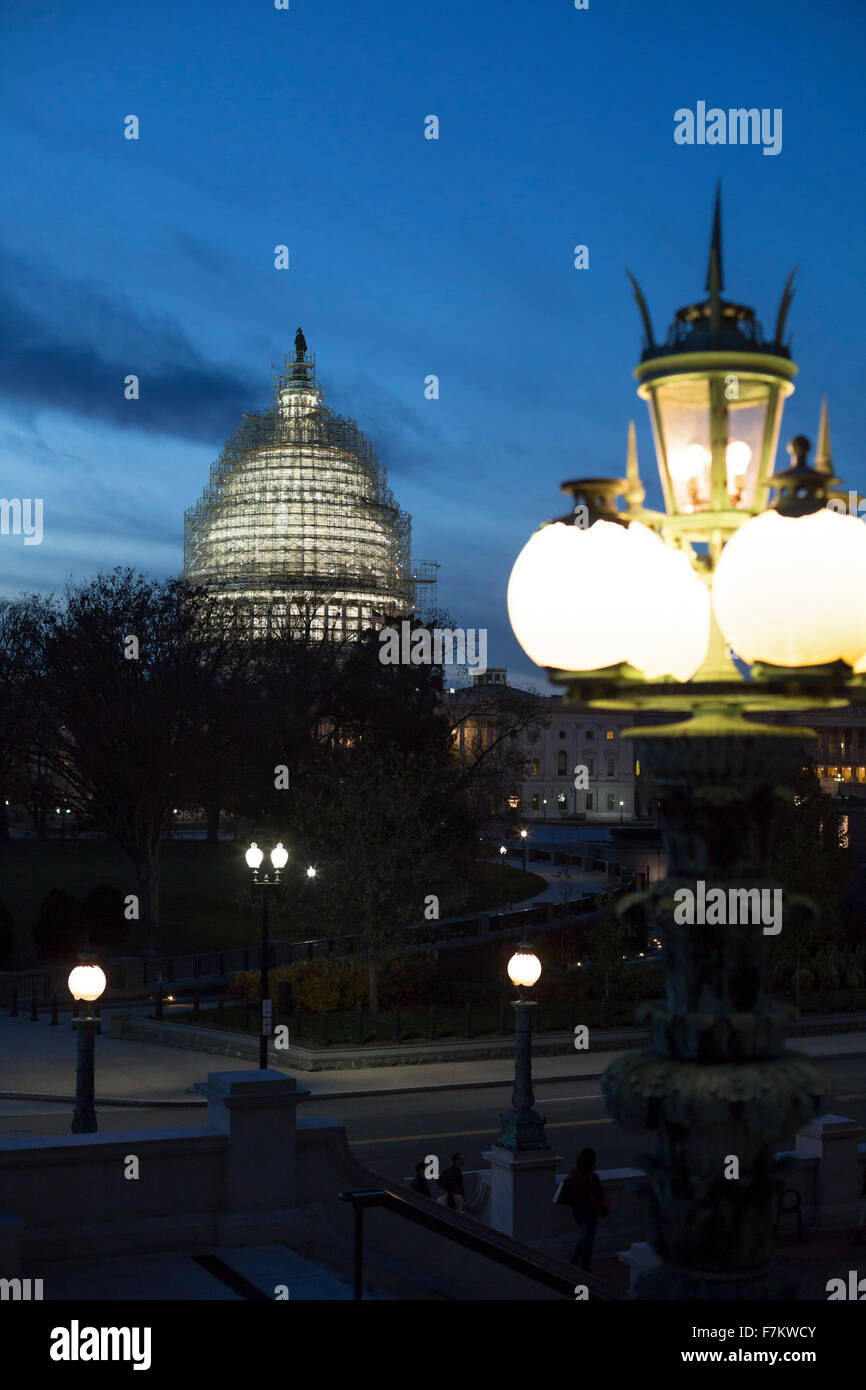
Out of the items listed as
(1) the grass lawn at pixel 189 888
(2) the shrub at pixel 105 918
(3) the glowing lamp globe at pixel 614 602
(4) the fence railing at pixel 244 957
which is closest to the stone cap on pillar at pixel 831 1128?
(3) the glowing lamp globe at pixel 614 602

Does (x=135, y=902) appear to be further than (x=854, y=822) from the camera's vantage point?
No

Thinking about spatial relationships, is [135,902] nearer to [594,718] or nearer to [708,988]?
[708,988]

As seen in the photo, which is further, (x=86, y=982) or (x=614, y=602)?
(x=86, y=982)

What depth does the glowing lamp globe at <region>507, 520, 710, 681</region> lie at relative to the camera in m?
3.74

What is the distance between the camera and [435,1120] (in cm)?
2492

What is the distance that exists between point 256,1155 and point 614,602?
7.73 meters

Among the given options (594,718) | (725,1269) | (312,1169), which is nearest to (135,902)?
(312,1169)

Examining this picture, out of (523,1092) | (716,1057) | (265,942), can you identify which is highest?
(716,1057)

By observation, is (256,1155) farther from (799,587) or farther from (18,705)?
(18,705)

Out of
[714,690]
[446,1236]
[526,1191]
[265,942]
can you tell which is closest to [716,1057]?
[714,690]

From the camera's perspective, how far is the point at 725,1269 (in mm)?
3822

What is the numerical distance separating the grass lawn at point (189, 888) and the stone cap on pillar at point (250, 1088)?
1062 inches

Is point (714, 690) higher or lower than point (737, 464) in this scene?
lower

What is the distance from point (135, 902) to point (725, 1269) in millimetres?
38718
